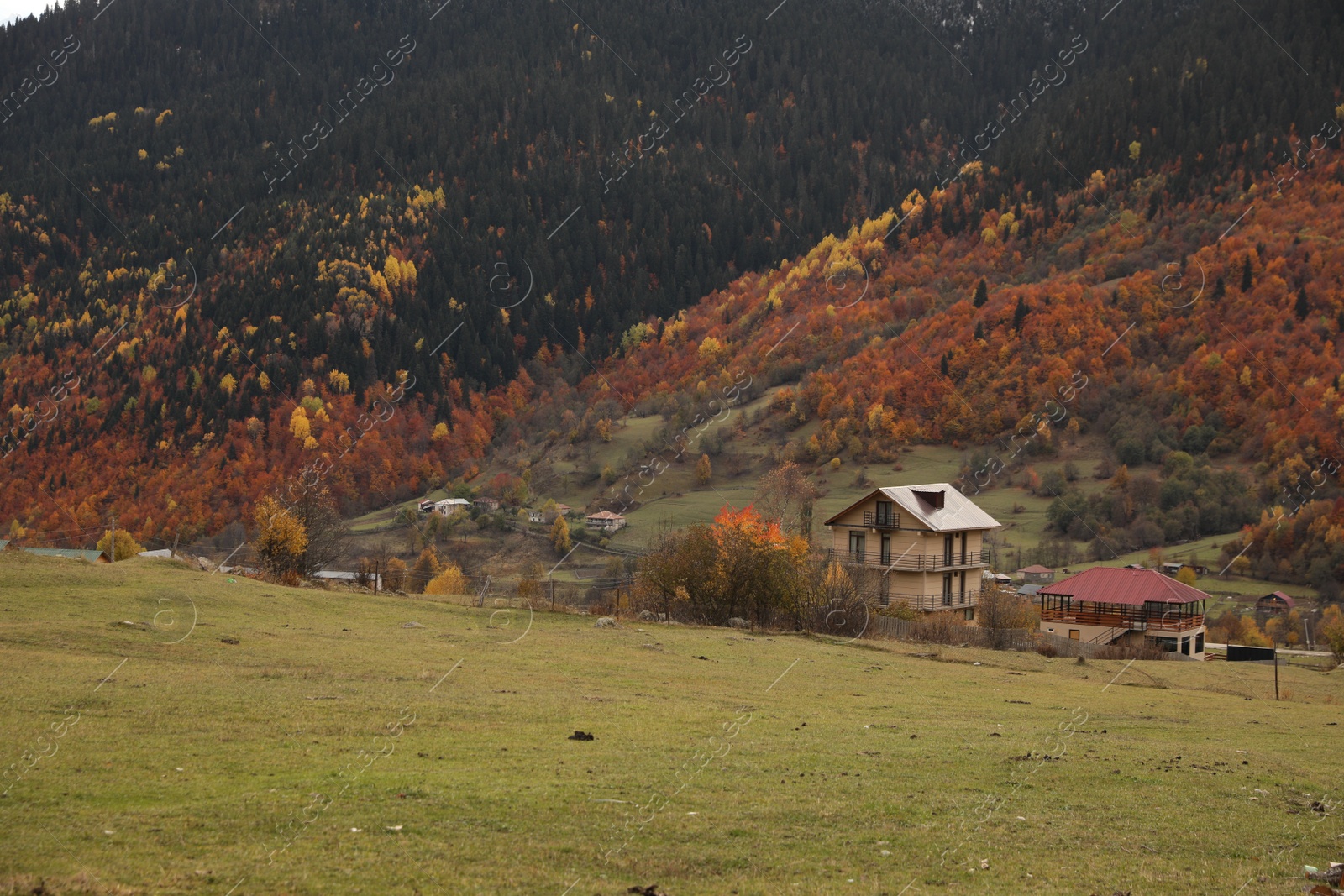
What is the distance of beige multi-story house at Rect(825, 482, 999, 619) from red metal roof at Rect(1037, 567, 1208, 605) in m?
5.84

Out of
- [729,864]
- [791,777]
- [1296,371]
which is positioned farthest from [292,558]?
[1296,371]

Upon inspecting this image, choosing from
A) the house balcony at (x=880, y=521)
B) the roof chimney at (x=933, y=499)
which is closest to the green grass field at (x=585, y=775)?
the house balcony at (x=880, y=521)

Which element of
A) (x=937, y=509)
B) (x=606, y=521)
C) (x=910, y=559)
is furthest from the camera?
(x=606, y=521)

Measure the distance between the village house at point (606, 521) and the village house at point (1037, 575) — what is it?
63.7 m

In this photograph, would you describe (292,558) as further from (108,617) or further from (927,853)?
(927,853)

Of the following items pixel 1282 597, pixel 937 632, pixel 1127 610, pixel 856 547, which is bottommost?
pixel 1282 597

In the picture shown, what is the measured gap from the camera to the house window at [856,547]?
3118 inches

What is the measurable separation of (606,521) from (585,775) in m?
154

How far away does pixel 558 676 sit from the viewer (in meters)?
32.5

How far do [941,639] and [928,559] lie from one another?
20199mm

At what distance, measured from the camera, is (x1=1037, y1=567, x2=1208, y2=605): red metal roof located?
74.0 m

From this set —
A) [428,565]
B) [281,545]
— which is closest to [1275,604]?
[281,545]

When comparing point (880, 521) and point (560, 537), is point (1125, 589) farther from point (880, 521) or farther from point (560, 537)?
point (560, 537)

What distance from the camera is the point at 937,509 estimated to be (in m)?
78.3
